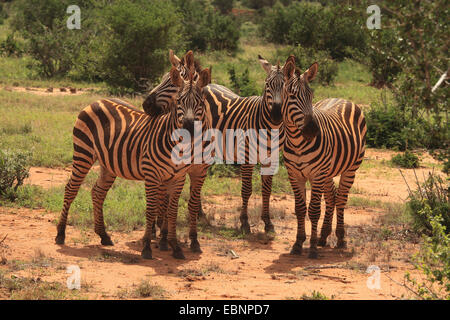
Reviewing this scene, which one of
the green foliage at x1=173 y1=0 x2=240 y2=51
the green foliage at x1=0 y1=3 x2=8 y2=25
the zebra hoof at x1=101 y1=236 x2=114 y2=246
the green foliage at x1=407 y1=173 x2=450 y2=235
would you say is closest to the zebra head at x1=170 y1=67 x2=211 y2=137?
the zebra hoof at x1=101 y1=236 x2=114 y2=246

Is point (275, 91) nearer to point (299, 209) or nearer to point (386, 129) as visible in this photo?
point (299, 209)

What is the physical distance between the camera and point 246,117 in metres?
9.05

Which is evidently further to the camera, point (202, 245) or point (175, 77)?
point (202, 245)

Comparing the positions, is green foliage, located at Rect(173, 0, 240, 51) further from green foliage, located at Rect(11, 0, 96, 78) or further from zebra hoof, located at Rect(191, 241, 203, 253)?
zebra hoof, located at Rect(191, 241, 203, 253)

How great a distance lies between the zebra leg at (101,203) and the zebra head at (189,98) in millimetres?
1451

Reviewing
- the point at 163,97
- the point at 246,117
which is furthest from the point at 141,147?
the point at 246,117

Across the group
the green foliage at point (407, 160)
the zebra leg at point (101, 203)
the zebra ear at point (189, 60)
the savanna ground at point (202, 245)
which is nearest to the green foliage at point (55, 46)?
the savanna ground at point (202, 245)

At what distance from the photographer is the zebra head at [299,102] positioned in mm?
7398

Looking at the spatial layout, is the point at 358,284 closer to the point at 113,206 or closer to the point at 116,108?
the point at 116,108

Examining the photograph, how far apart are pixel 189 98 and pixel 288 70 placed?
1325 millimetres

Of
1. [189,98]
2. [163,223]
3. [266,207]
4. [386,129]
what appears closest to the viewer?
[189,98]

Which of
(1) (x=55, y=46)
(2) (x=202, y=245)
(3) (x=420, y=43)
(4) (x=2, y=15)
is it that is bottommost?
(2) (x=202, y=245)
